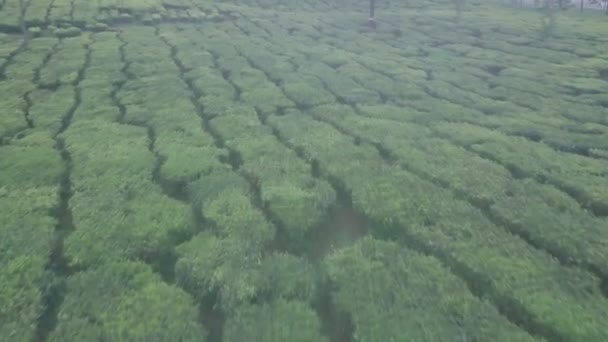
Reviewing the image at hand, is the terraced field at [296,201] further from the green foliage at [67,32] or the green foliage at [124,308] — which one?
the green foliage at [67,32]

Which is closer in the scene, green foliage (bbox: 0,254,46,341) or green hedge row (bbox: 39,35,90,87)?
green foliage (bbox: 0,254,46,341)

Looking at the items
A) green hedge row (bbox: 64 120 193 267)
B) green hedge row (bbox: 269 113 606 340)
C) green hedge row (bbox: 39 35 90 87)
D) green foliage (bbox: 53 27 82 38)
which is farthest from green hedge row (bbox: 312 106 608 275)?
green foliage (bbox: 53 27 82 38)

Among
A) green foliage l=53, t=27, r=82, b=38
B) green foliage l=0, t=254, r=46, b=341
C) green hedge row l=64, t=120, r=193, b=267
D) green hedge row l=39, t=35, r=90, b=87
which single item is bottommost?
green foliage l=0, t=254, r=46, b=341

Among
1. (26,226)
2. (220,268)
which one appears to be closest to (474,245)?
(220,268)

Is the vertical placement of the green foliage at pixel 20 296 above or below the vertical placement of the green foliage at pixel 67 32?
below

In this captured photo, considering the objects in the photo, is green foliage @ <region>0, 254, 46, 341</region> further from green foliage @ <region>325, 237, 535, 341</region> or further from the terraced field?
green foliage @ <region>325, 237, 535, 341</region>

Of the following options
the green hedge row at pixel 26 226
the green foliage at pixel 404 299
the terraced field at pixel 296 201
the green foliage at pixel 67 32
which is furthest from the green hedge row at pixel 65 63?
the green foliage at pixel 404 299

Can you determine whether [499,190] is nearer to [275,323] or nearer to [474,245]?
[474,245]
